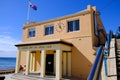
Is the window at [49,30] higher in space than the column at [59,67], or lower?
higher

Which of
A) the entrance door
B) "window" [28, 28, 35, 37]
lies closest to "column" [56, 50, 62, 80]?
the entrance door

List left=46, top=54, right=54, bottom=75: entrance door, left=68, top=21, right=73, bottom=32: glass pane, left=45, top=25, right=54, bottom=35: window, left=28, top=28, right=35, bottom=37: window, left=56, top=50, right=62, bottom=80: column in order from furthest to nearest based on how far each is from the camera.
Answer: left=28, top=28, right=35, bottom=37: window
left=45, top=25, right=54, bottom=35: window
left=46, top=54, right=54, bottom=75: entrance door
left=68, top=21, right=73, bottom=32: glass pane
left=56, top=50, right=62, bottom=80: column

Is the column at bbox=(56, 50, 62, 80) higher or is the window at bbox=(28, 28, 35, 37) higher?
the window at bbox=(28, 28, 35, 37)

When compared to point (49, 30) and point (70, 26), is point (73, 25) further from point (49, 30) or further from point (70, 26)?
point (49, 30)

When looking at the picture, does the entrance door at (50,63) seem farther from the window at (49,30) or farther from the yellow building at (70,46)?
the window at (49,30)

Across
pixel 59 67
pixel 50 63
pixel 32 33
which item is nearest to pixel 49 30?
pixel 32 33

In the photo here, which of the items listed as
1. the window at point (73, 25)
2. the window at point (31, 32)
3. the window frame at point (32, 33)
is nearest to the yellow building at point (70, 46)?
the window at point (73, 25)

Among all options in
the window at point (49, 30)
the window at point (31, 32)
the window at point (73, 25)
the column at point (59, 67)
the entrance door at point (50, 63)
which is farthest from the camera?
the window at point (31, 32)

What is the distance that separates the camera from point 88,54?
1413cm

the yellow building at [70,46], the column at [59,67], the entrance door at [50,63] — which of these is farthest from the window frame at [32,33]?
the column at [59,67]

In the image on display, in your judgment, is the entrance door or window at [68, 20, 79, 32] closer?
window at [68, 20, 79, 32]

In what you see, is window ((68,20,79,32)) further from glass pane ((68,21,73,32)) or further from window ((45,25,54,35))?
window ((45,25,54,35))

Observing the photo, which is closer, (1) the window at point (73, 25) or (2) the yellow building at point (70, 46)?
(2) the yellow building at point (70, 46)

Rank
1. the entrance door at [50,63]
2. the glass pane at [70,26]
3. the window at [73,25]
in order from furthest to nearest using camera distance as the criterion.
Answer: the entrance door at [50,63]
the glass pane at [70,26]
the window at [73,25]
